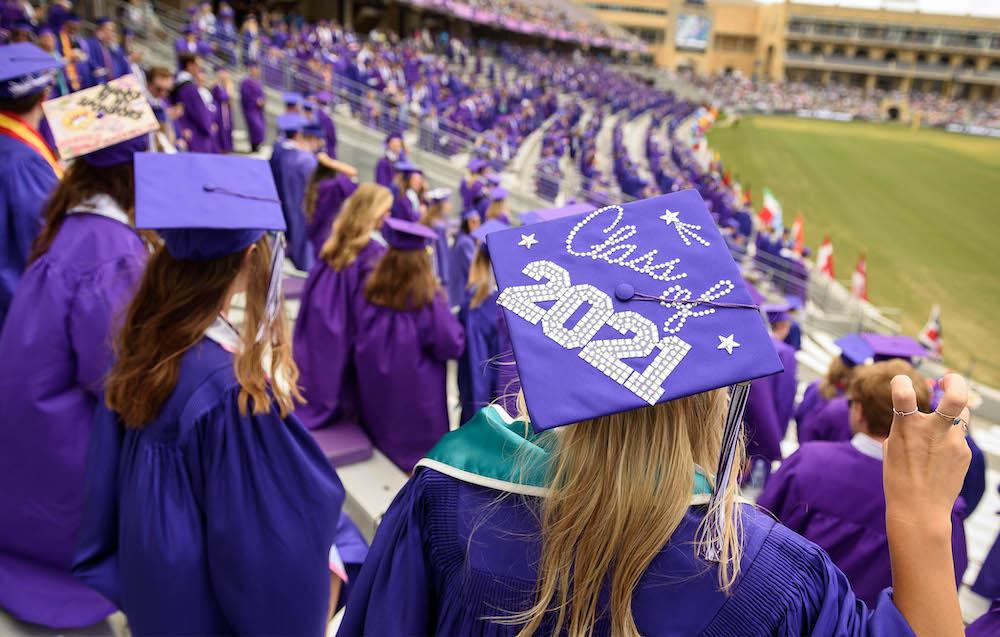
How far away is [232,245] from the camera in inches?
71.9

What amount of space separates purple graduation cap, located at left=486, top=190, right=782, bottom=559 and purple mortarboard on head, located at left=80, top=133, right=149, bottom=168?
5.91 ft

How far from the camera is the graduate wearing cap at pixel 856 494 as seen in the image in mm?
2260

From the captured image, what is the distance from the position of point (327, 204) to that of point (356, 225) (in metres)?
2.96

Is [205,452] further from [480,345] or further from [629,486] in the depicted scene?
[480,345]

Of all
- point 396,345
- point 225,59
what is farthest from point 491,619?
point 225,59

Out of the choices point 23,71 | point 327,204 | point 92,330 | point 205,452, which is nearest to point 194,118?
point 327,204

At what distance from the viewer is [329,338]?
3.79 m

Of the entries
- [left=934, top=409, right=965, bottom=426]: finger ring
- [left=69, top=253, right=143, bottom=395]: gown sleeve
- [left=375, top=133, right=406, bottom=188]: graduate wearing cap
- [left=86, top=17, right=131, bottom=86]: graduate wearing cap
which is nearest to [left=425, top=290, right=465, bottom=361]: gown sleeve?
[left=69, top=253, right=143, bottom=395]: gown sleeve

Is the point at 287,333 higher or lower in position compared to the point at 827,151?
higher

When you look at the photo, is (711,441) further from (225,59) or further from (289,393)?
(225,59)

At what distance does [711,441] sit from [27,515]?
2139mm

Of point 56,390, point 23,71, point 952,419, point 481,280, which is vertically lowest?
point 481,280

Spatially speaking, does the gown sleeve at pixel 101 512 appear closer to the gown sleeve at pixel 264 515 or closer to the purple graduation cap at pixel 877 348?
the gown sleeve at pixel 264 515

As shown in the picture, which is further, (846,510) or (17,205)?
(17,205)
